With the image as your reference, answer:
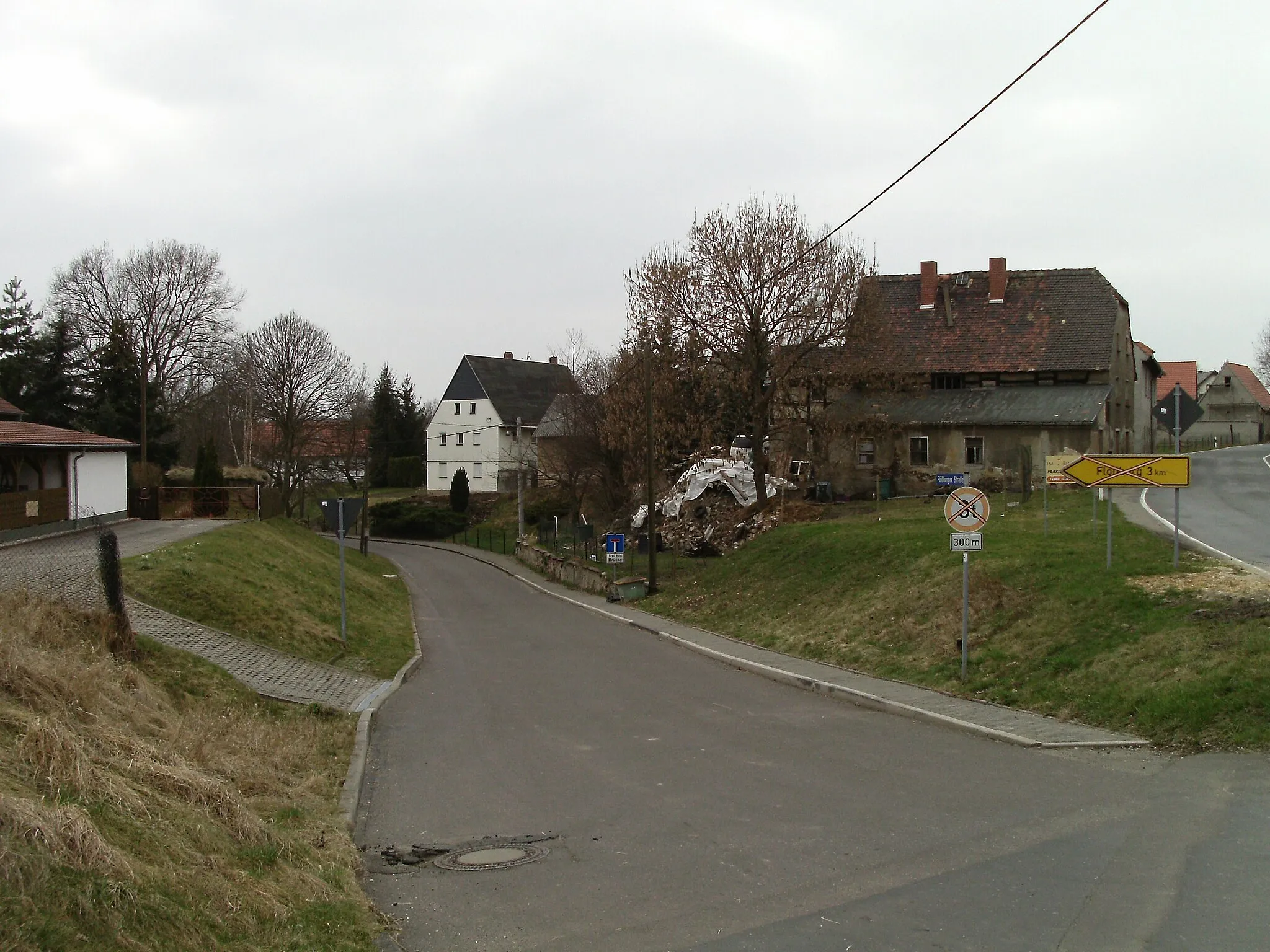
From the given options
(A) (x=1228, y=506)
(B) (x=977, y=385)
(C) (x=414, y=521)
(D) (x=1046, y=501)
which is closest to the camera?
(A) (x=1228, y=506)

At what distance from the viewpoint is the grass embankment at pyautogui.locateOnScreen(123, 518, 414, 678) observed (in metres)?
20.3

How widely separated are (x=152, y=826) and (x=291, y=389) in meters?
56.2

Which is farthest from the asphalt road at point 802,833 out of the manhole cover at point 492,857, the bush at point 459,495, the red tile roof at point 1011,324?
the bush at point 459,495

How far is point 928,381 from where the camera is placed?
4284cm

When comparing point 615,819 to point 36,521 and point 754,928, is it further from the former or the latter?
point 36,521

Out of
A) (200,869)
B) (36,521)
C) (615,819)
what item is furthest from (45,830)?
(36,521)

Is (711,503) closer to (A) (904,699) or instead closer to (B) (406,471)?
(A) (904,699)

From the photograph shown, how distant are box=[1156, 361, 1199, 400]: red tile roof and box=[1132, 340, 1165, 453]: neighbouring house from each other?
15.0 m

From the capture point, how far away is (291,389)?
60.2 m

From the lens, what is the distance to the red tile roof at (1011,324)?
1655 inches

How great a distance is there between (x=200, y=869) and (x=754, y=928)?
342 cm

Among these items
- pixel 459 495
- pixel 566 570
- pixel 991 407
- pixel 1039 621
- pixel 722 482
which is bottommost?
pixel 566 570

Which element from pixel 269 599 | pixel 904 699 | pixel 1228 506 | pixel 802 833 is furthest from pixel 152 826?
pixel 1228 506

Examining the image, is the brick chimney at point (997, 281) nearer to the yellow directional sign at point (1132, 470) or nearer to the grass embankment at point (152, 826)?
the yellow directional sign at point (1132, 470)
